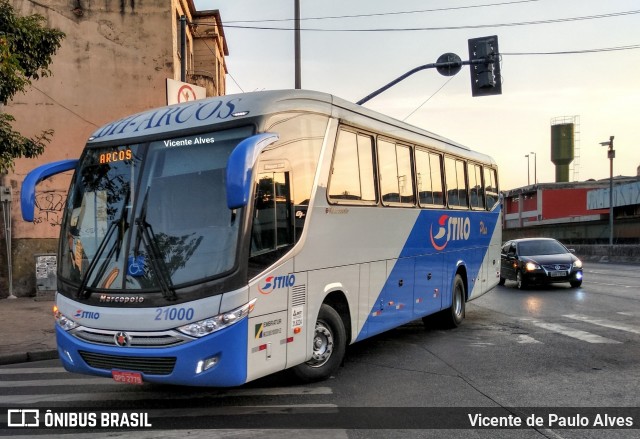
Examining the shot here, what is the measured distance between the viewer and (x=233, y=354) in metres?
5.27

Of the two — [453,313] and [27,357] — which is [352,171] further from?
[27,357]

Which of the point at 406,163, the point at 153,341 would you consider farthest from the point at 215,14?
the point at 153,341

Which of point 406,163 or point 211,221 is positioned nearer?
point 211,221

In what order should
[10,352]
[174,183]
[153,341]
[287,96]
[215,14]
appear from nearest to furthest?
[153,341] < [174,183] < [287,96] < [10,352] < [215,14]

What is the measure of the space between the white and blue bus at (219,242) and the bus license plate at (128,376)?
0.01m

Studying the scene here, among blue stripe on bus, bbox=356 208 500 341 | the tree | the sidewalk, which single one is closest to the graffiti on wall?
the sidewalk

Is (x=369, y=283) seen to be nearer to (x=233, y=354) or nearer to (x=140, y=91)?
(x=233, y=354)

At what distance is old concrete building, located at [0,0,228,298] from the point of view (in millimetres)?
16562

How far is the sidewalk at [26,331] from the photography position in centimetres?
901

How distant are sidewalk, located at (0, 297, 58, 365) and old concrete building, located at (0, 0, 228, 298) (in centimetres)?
218

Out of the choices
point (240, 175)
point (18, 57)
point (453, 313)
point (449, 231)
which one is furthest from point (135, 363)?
point (18, 57)

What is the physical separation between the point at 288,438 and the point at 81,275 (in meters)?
2.64

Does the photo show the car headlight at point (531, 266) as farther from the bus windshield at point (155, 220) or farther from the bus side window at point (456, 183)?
the bus windshield at point (155, 220)

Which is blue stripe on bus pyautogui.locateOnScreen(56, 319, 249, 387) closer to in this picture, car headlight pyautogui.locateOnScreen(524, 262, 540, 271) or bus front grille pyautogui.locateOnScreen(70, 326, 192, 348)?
bus front grille pyautogui.locateOnScreen(70, 326, 192, 348)
